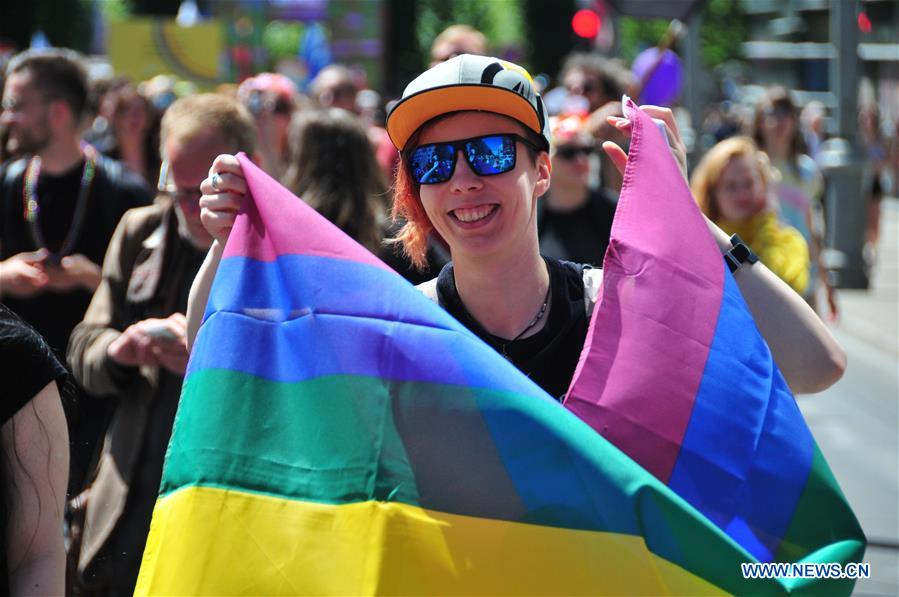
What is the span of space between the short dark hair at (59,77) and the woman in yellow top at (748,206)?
2759 millimetres

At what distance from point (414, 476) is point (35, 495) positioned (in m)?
0.68

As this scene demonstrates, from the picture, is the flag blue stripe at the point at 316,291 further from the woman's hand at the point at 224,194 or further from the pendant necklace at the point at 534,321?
the pendant necklace at the point at 534,321

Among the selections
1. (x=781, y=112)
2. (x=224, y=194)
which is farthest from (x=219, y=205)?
(x=781, y=112)

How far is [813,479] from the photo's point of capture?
99.6 inches

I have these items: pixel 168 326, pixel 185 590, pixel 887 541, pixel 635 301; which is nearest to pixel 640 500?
pixel 635 301

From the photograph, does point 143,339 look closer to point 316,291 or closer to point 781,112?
point 316,291

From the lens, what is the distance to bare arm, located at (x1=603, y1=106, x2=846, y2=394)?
2779mm

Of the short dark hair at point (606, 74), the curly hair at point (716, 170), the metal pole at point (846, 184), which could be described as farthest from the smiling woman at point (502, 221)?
the metal pole at point (846, 184)

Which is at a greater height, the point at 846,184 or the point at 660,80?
the point at 660,80

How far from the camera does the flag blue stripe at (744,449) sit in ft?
8.12

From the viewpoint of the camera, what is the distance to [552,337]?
2.87m

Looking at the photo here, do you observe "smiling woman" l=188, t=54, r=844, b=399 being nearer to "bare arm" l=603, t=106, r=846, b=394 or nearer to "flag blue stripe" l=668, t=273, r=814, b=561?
"bare arm" l=603, t=106, r=846, b=394

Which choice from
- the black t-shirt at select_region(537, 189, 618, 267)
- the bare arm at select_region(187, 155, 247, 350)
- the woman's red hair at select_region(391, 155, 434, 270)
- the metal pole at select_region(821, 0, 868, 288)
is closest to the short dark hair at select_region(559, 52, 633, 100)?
the black t-shirt at select_region(537, 189, 618, 267)

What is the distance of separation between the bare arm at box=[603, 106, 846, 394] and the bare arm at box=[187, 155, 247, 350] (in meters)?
0.98
